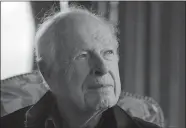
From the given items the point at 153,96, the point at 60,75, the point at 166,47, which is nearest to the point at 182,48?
the point at 166,47

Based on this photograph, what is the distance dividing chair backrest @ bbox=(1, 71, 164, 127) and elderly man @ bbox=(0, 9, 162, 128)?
74 millimetres

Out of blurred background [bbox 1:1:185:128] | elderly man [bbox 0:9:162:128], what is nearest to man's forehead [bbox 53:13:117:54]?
elderly man [bbox 0:9:162:128]

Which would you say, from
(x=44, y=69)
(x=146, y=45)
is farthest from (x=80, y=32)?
(x=146, y=45)

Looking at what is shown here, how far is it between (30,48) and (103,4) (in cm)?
22

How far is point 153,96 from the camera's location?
78 cm

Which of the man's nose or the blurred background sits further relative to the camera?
the blurred background

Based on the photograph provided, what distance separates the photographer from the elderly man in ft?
2.03

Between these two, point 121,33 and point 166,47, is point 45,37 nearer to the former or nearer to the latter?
point 121,33

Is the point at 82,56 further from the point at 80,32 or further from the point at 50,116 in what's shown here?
the point at 50,116

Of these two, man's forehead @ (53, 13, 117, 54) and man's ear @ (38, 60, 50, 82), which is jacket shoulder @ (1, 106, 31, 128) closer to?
man's ear @ (38, 60, 50, 82)

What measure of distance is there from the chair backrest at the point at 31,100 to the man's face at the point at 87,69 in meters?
0.12

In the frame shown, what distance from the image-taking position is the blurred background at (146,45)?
0.75m

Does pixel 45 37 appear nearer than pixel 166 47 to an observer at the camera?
Yes

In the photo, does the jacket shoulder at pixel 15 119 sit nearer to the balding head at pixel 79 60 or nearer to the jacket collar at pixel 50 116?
the jacket collar at pixel 50 116
